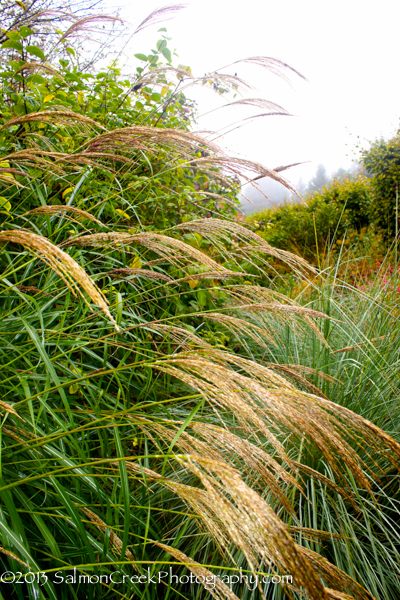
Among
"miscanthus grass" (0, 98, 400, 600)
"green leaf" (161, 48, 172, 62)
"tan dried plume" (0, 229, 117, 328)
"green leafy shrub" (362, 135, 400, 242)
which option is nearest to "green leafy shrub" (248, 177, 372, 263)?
"green leafy shrub" (362, 135, 400, 242)

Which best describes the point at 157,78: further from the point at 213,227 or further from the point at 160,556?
the point at 160,556

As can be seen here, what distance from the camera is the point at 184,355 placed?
853 mm

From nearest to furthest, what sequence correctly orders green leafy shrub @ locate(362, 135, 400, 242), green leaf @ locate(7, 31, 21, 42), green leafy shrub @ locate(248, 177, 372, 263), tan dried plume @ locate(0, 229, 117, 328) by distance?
tan dried plume @ locate(0, 229, 117, 328), green leaf @ locate(7, 31, 21, 42), green leafy shrub @ locate(362, 135, 400, 242), green leafy shrub @ locate(248, 177, 372, 263)

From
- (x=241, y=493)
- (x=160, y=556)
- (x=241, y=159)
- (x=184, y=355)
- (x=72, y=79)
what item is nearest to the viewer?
(x=241, y=493)

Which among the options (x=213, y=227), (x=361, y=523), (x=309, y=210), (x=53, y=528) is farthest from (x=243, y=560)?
(x=309, y=210)

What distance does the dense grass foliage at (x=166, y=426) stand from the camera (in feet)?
2.21

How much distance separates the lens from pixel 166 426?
4.77 ft

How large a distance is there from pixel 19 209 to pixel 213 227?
120 cm

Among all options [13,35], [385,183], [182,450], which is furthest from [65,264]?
[385,183]

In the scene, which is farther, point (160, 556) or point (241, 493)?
point (160, 556)

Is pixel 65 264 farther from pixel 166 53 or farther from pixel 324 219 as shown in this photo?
pixel 324 219

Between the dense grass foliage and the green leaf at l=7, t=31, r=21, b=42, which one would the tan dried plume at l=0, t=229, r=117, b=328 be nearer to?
the dense grass foliage

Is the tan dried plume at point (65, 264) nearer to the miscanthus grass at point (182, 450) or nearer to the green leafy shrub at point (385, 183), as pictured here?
the miscanthus grass at point (182, 450)

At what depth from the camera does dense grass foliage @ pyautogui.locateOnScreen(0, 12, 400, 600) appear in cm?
67
